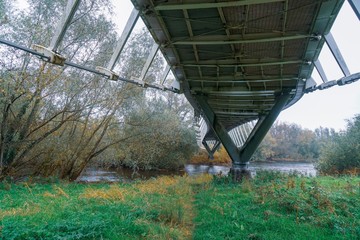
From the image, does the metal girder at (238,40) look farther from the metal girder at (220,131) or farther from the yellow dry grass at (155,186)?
the yellow dry grass at (155,186)

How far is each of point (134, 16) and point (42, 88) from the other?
549cm

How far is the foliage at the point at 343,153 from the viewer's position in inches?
726

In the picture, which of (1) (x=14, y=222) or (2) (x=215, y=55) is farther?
(2) (x=215, y=55)

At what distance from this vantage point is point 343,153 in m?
18.7

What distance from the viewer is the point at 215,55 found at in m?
8.01

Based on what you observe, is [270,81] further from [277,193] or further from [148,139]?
[148,139]

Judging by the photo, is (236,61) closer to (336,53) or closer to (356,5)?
(336,53)

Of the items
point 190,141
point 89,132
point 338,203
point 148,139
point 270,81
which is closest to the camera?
point 338,203

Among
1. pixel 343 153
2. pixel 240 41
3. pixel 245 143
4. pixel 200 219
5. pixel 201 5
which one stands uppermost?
pixel 240 41

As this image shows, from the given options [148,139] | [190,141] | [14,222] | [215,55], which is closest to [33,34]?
[215,55]

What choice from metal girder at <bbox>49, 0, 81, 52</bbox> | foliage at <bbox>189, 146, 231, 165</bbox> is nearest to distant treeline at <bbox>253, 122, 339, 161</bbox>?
foliage at <bbox>189, 146, 231, 165</bbox>

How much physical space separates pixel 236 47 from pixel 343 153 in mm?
16501

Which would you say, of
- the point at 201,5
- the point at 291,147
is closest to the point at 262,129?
the point at 201,5

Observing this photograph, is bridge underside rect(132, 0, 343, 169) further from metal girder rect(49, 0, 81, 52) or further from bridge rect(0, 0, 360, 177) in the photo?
metal girder rect(49, 0, 81, 52)
